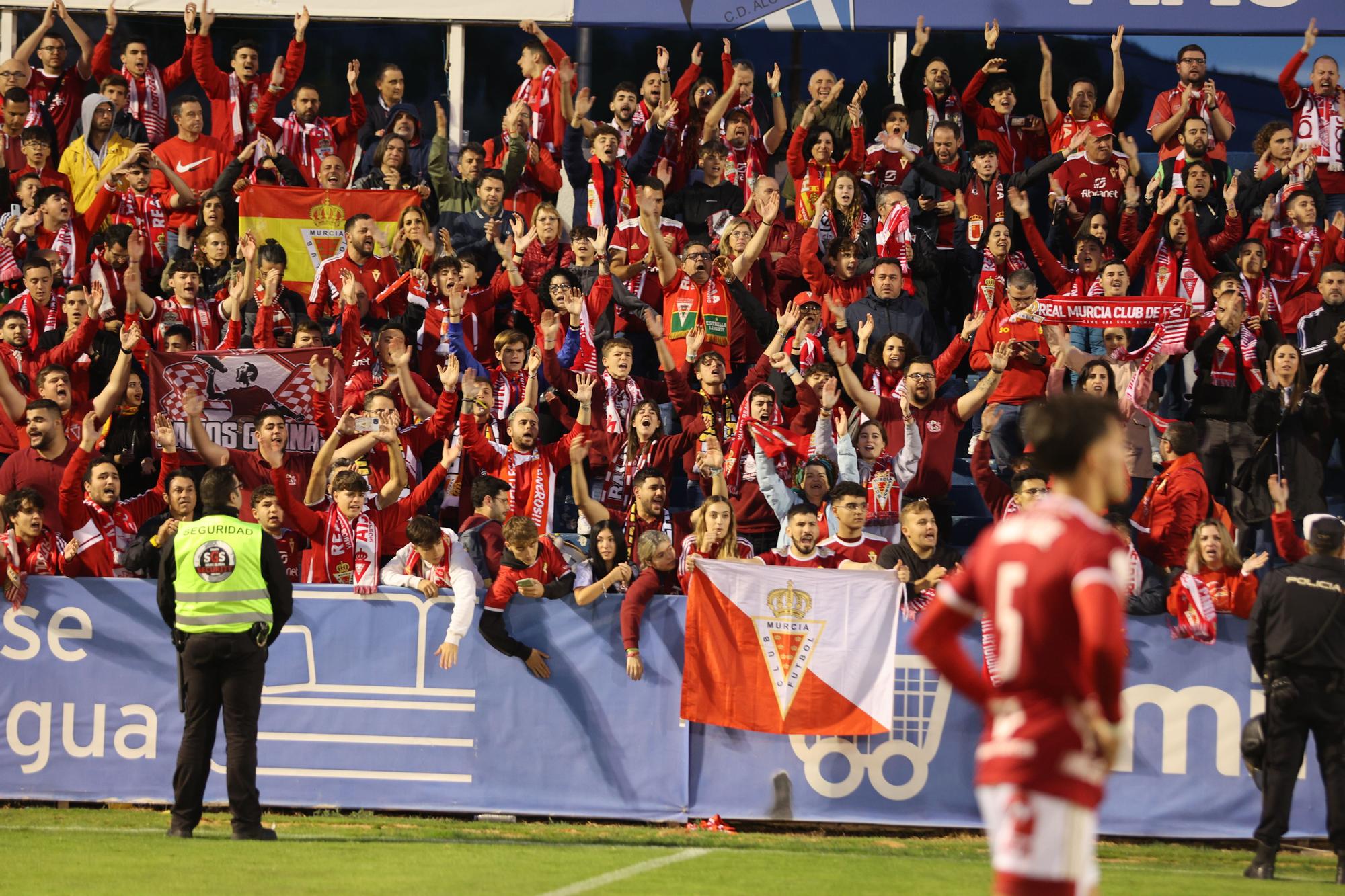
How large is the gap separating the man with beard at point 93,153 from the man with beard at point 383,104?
2399 millimetres

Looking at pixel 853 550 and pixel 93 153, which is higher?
pixel 93 153

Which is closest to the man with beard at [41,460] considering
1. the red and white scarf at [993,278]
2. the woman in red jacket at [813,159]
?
the woman in red jacket at [813,159]

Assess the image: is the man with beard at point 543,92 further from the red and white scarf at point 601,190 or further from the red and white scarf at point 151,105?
the red and white scarf at point 151,105

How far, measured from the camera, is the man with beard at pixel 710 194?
1593 cm

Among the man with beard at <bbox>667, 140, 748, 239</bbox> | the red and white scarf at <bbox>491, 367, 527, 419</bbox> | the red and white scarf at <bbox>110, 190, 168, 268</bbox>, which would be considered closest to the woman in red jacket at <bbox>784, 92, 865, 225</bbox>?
the man with beard at <bbox>667, 140, 748, 239</bbox>

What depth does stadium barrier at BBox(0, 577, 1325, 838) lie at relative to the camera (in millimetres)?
10141

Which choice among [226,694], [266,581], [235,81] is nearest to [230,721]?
[226,694]

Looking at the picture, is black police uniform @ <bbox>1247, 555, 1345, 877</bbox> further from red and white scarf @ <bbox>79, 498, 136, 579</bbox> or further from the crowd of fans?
red and white scarf @ <bbox>79, 498, 136, 579</bbox>

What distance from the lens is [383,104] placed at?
17344 millimetres

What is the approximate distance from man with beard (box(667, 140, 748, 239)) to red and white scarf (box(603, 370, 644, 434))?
302cm

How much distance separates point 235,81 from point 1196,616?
1184 cm

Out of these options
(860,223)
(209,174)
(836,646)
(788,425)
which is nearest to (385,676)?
(836,646)

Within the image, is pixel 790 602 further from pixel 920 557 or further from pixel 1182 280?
pixel 1182 280

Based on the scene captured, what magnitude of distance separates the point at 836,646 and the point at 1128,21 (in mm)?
9738
